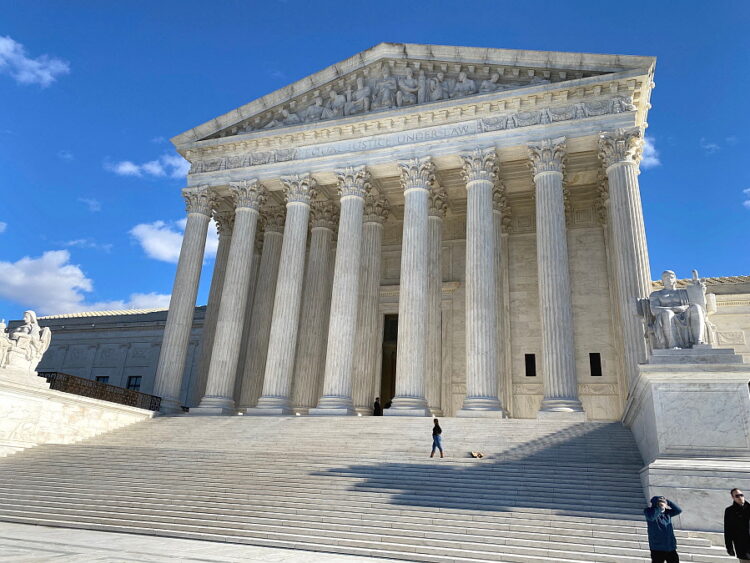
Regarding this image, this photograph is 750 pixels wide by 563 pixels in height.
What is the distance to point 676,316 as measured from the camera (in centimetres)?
1326

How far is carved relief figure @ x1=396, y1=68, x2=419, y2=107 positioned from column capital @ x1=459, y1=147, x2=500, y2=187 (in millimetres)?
4505

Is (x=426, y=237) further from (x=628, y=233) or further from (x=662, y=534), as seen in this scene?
(x=662, y=534)

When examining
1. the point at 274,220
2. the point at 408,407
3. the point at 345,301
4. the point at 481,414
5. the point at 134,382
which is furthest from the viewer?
the point at 134,382

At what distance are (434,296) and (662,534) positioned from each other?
20.6 metres

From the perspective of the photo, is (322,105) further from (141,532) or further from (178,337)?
(141,532)

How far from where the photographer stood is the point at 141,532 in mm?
12047

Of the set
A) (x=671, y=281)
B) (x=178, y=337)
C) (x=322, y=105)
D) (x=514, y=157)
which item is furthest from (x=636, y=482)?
(x=322, y=105)

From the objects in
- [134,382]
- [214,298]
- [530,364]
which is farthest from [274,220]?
[134,382]

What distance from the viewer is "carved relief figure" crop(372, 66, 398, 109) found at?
27.6 metres

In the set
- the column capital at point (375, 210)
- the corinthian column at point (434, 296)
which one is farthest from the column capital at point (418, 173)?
the column capital at point (375, 210)

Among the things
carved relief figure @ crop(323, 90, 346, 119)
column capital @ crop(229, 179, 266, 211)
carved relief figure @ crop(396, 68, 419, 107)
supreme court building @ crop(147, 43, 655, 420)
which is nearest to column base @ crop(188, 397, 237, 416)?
supreme court building @ crop(147, 43, 655, 420)

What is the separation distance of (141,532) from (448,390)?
64.9 ft

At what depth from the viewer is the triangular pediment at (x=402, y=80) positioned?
24719 mm

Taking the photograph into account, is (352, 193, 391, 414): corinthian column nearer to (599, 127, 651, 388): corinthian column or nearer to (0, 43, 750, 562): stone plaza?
(0, 43, 750, 562): stone plaza
